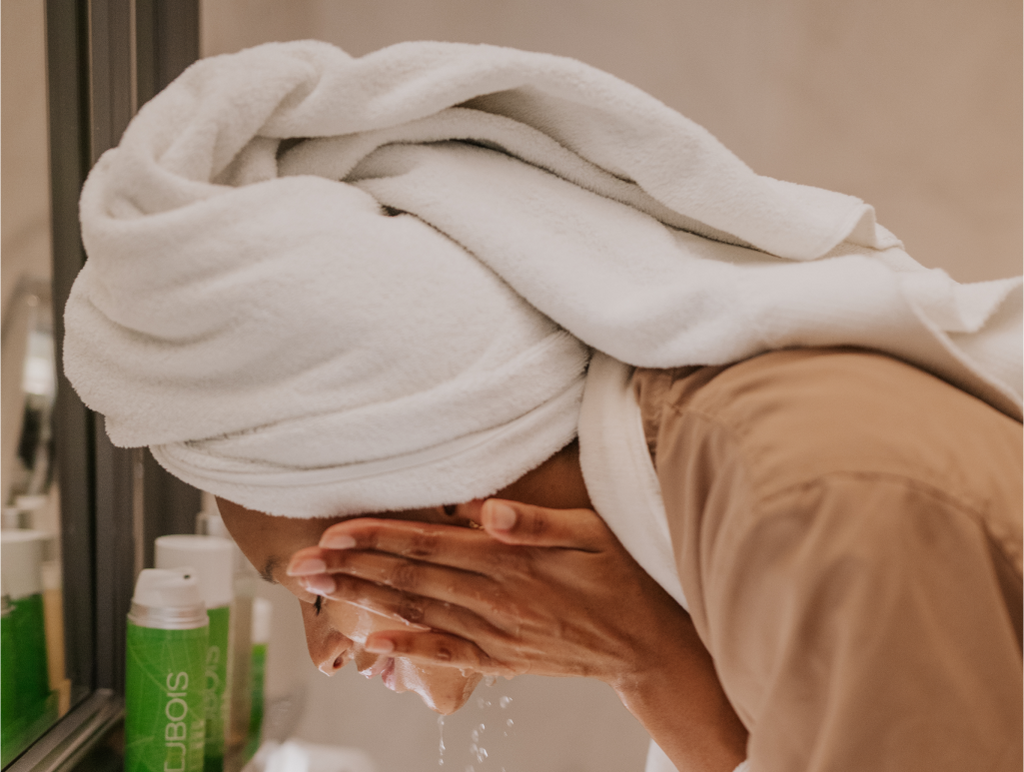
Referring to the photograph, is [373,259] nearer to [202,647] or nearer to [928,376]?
[928,376]

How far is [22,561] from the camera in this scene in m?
0.79

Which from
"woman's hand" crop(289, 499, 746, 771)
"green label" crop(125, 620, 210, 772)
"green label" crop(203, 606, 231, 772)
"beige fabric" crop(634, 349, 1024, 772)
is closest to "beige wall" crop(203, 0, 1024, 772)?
"green label" crop(203, 606, 231, 772)

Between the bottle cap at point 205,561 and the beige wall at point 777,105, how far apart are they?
0.33m

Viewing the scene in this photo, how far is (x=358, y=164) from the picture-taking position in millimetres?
541

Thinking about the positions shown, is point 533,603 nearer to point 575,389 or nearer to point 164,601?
point 575,389

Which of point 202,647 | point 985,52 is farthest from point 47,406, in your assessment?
point 985,52

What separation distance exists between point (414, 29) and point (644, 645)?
1085 mm

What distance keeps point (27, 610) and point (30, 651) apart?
0.06 metres

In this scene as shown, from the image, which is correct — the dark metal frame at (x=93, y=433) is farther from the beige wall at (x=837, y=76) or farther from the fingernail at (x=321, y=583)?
the fingernail at (x=321, y=583)

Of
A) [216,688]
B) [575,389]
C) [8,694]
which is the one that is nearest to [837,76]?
[575,389]

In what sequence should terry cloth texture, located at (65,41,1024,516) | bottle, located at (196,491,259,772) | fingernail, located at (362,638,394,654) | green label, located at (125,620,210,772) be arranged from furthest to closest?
bottle, located at (196,491,259,772) < green label, located at (125,620,210,772) < fingernail, located at (362,638,394,654) < terry cloth texture, located at (65,41,1024,516)

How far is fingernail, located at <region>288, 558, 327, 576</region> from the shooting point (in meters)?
0.52

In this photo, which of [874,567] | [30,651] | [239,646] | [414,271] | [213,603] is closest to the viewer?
[874,567]

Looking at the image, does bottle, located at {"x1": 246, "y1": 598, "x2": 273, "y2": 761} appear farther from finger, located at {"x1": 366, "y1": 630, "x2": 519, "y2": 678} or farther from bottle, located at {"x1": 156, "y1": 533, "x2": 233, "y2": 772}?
finger, located at {"x1": 366, "y1": 630, "x2": 519, "y2": 678}
